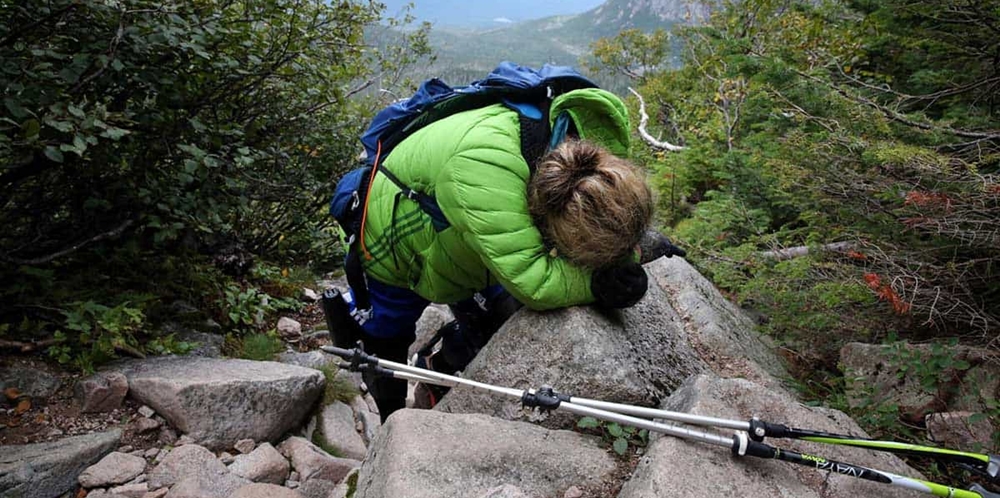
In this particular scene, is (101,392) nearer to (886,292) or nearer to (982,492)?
(982,492)

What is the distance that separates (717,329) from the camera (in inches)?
159

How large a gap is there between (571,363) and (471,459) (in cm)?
82

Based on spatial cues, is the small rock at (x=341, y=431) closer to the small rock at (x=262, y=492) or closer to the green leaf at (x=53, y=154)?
the small rock at (x=262, y=492)

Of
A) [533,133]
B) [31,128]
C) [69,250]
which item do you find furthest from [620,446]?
[69,250]

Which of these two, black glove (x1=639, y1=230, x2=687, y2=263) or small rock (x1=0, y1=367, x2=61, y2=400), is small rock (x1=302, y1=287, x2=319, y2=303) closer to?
small rock (x1=0, y1=367, x2=61, y2=400)

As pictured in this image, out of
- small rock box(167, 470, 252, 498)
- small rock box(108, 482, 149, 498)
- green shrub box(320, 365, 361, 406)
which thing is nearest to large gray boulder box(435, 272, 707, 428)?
small rock box(167, 470, 252, 498)

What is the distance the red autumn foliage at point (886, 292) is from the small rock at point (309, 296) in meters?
5.82

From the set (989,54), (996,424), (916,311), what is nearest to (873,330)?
(916,311)

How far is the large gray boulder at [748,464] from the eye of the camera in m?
1.99

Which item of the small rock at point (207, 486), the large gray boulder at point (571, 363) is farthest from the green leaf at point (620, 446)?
the small rock at point (207, 486)

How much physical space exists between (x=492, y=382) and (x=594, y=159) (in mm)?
1327

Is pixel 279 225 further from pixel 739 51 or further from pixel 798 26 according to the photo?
pixel 798 26

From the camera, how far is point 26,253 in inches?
152

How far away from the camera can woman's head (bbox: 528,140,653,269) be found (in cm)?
249
